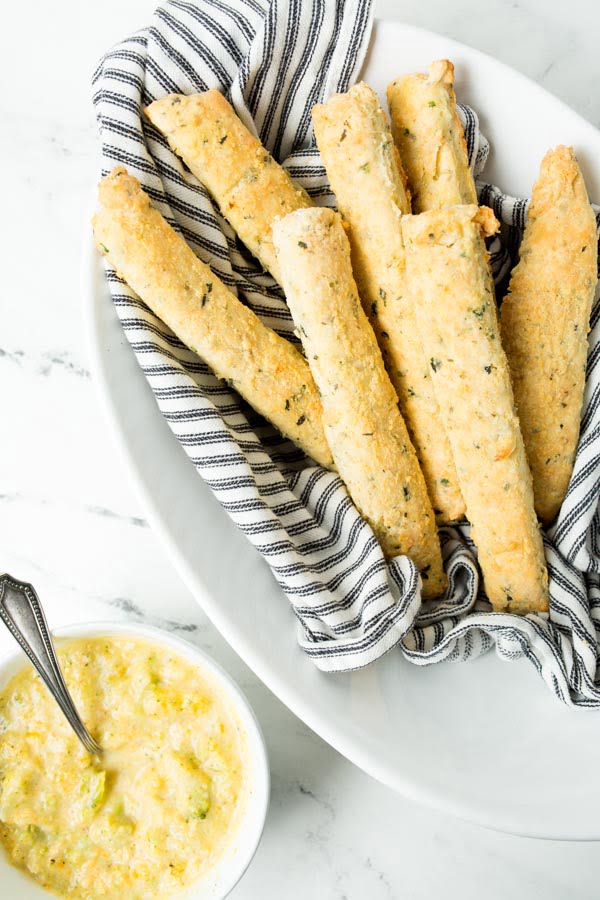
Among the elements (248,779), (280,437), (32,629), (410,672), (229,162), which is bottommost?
(248,779)

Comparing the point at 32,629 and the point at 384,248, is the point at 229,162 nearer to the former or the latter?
the point at 384,248

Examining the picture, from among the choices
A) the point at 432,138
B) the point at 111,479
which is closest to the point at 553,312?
the point at 432,138

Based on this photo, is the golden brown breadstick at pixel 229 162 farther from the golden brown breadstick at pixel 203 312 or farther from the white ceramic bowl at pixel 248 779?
the white ceramic bowl at pixel 248 779

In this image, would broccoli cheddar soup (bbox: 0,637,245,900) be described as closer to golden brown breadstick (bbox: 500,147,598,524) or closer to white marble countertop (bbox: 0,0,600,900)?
white marble countertop (bbox: 0,0,600,900)

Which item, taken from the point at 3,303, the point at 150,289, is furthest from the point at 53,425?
the point at 150,289

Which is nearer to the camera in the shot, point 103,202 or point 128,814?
point 103,202

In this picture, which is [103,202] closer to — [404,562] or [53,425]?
[53,425]
